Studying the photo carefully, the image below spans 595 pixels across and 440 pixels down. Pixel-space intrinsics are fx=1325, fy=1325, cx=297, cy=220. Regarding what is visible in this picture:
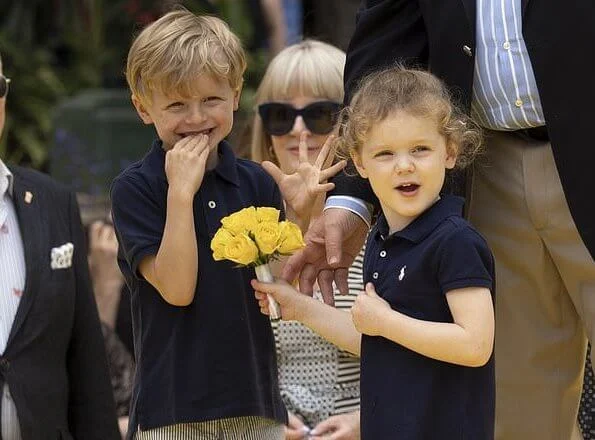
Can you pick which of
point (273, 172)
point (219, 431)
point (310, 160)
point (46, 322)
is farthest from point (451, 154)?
point (46, 322)

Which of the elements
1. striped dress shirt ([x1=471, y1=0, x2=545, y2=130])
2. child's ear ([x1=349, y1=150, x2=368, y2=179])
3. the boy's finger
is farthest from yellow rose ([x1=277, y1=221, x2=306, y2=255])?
striped dress shirt ([x1=471, y1=0, x2=545, y2=130])

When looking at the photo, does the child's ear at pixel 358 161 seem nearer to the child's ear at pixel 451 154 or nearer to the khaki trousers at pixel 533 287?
the child's ear at pixel 451 154

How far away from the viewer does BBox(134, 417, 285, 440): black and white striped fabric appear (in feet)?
11.6

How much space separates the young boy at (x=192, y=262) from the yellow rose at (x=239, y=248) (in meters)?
0.17

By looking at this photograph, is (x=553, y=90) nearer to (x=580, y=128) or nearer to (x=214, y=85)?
(x=580, y=128)

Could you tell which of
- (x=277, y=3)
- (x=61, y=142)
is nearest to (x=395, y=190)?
(x=61, y=142)

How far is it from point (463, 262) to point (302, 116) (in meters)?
1.75

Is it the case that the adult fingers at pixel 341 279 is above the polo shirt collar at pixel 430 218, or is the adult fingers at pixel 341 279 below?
below

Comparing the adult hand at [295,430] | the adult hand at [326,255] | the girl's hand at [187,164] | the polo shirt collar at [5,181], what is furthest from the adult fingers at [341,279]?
the polo shirt collar at [5,181]

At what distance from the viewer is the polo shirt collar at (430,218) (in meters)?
3.23

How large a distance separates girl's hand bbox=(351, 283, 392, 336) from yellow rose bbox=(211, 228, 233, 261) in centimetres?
35

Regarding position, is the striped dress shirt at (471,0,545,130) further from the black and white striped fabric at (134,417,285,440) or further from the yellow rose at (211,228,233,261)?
the black and white striped fabric at (134,417,285,440)

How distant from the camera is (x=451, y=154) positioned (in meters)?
3.32

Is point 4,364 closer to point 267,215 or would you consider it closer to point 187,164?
point 187,164
